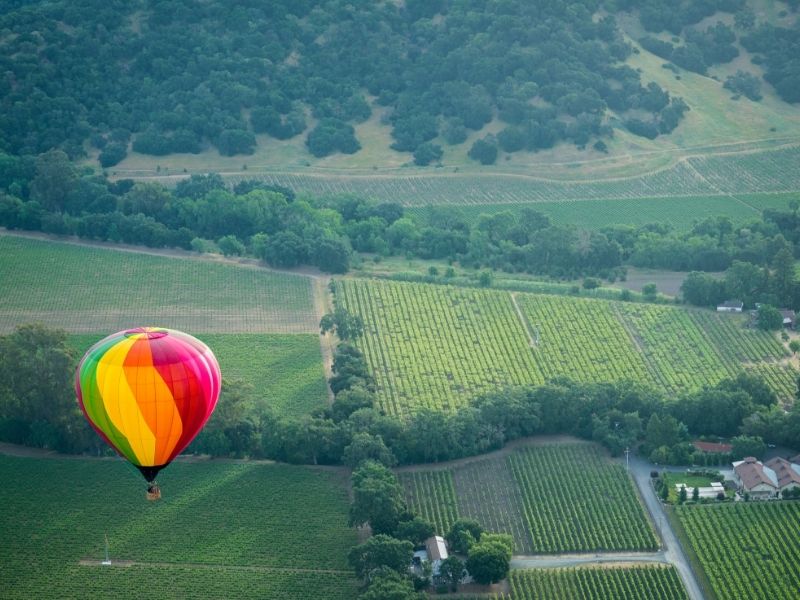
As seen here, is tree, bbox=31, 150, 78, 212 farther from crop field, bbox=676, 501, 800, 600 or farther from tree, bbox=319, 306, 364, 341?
crop field, bbox=676, 501, 800, 600

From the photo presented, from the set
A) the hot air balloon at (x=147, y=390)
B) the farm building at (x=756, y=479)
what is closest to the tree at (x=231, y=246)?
the farm building at (x=756, y=479)

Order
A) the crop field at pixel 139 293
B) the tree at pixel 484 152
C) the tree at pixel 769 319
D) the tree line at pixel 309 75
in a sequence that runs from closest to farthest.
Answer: the tree at pixel 769 319 → the crop field at pixel 139 293 → the tree at pixel 484 152 → the tree line at pixel 309 75

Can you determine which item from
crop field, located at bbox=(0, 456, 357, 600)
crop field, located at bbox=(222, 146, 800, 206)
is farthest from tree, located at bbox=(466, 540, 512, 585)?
crop field, located at bbox=(222, 146, 800, 206)

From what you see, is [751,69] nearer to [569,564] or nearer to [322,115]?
[322,115]

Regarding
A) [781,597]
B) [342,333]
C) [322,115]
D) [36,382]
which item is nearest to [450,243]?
[342,333]

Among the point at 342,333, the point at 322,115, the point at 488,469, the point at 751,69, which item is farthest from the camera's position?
the point at 751,69

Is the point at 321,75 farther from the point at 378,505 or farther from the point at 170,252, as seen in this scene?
the point at 378,505

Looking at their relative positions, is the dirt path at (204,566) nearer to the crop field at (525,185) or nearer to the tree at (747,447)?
the tree at (747,447)
